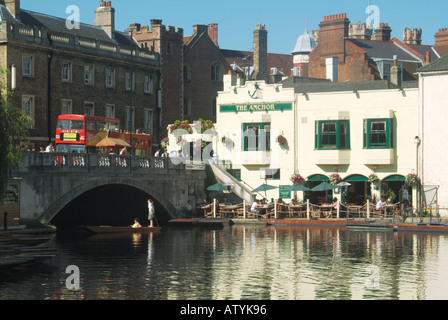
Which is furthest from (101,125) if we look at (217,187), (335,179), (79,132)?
(335,179)

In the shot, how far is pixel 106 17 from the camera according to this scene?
81.8 m

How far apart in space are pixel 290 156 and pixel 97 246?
24122 mm

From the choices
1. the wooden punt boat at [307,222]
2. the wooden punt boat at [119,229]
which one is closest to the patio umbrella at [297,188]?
the wooden punt boat at [307,222]

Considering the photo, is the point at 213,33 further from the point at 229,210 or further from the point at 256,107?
the point at 229,210

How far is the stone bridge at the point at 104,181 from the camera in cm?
4981

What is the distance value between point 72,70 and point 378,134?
2655 centimetres

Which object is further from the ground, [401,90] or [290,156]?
[401,90]

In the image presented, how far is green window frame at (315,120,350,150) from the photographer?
65438mm

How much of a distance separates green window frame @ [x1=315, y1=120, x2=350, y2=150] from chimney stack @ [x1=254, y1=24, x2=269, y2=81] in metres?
36.7

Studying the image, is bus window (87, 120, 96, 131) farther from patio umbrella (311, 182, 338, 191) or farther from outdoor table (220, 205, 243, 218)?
patio umbrella (311, 182, 338, 191)

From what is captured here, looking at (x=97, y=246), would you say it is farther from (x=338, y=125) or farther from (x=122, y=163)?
(x=338, y=125)

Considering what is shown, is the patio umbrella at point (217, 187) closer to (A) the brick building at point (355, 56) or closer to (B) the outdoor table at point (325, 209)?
(B) the outdoor table at point (325, 209)

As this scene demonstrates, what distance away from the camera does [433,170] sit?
62562mm

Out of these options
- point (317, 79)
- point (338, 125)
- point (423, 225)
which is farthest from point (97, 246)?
point (317, 79)
